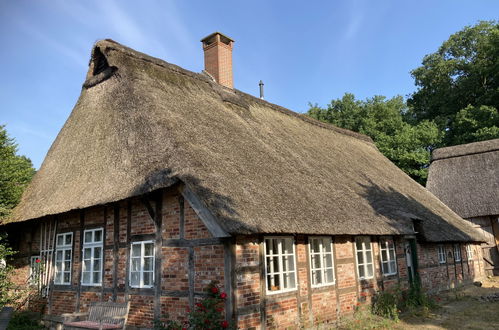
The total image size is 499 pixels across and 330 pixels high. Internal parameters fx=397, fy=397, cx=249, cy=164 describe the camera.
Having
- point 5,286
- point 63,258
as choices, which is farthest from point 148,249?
point 5,286

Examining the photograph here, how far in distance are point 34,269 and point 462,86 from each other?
31.4 m

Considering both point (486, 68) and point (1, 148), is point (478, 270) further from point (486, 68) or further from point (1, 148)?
point (486, 68)

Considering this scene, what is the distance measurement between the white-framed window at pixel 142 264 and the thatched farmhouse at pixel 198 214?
0.10ft

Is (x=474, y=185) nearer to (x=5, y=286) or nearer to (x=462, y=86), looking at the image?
(x=462, y=86)

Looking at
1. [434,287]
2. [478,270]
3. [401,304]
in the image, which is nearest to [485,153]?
[478,270]

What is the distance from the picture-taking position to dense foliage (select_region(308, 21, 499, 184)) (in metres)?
24.2

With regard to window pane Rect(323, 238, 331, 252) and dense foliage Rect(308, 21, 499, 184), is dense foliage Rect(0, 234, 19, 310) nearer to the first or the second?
window pane Rect(323, 238, 331, 252)

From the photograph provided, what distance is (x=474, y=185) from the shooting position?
18.7 m

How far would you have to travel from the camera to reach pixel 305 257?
7559mm

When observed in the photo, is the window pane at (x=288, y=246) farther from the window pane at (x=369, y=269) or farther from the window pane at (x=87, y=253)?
the window pane at (x=87, y=253)

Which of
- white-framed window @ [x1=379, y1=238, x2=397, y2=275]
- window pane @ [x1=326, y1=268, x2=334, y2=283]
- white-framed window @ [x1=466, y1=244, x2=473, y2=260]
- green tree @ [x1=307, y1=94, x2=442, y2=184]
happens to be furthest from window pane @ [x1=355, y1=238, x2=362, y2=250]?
green tree @ [x1=307, y1=94, x2=442, y2=184]

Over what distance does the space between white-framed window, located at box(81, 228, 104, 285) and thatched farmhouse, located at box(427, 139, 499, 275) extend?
1436 centimetres

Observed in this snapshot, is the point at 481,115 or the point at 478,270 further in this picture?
the point at 481,115

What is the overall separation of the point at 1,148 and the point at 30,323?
412cm
